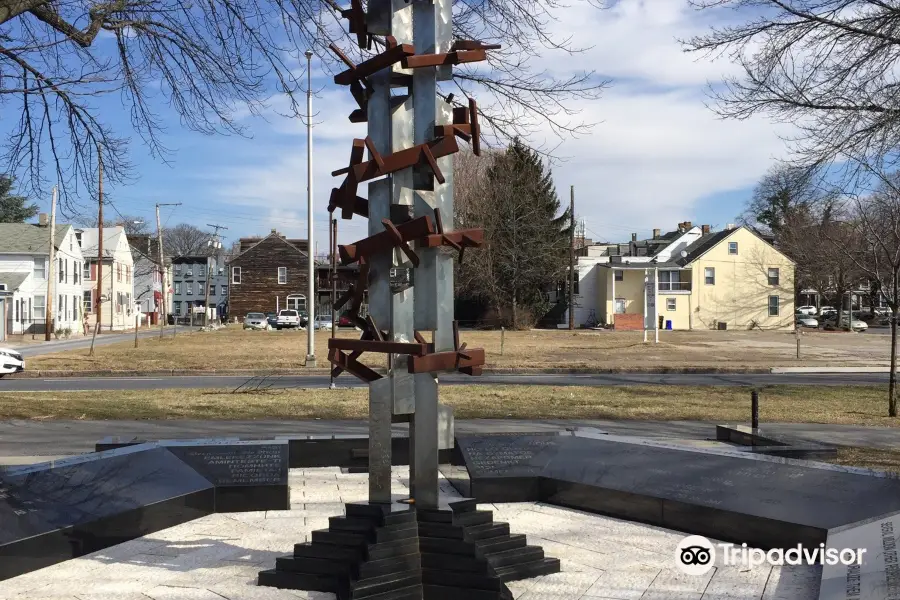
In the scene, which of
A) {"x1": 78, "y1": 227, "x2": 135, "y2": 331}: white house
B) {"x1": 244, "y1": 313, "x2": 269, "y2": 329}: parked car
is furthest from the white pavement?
{"x1": 78, "y1": 227, "x2": 135, "y2": 331}: white house

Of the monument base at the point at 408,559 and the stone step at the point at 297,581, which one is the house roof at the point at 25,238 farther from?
the monument base at the point at 408,559

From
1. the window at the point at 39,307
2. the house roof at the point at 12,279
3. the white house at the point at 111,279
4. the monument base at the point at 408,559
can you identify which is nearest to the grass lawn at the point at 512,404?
the monument base at the point at 408,559

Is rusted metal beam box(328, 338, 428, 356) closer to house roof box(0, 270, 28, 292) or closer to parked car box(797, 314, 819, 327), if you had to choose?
house roof box(0, 270, 28, 292)

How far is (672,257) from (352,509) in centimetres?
6655

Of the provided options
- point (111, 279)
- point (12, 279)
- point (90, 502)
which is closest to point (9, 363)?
point (90, 502)

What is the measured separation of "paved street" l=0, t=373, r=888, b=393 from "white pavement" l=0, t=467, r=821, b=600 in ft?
43.5

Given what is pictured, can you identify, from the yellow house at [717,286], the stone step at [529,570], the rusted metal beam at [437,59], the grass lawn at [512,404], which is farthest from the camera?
the yellow house at [717,286]

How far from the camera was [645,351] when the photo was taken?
33.2 m

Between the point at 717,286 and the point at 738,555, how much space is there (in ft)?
193

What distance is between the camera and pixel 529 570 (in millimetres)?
5391

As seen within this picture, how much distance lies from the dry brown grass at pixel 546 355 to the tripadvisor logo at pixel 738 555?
18.7 m

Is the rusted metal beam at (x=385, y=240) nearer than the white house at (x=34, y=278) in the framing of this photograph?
Yes

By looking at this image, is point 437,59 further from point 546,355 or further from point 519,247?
point 519,247

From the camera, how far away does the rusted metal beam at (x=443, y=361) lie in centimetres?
502
